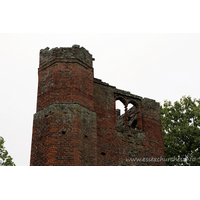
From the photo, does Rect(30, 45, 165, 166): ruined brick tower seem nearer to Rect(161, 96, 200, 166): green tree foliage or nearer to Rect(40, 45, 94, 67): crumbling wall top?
Rect(40, 45, 94, 67): crumbling wall top

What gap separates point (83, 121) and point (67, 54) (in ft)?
9.35

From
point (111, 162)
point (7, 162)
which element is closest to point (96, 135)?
point (111, 162)

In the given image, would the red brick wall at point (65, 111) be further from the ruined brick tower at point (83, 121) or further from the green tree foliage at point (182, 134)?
the green tree foliage at point (182, 134)

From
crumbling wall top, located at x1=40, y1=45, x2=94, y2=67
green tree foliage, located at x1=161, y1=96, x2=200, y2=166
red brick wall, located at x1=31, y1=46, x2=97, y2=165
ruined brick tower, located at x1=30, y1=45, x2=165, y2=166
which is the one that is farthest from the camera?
green tree foliage, located at x1=161, y1=96, x2=200, y2=166

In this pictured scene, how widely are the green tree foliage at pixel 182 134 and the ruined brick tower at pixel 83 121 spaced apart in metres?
5.21

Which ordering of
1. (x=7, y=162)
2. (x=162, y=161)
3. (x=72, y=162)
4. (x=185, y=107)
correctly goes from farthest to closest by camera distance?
(x=185, y=107) → (x=7, y=162) → (x=162, y=161) → (x=72, y=162)

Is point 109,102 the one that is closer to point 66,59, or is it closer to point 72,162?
point 66,59

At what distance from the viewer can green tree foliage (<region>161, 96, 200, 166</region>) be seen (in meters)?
19.6

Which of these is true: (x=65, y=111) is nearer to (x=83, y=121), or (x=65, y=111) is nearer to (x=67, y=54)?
(x=83, y=121)

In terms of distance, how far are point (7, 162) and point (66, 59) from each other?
331 inches

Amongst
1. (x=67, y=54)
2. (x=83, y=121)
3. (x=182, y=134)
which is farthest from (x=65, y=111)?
(x=182, y=134)

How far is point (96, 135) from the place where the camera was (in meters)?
12.3

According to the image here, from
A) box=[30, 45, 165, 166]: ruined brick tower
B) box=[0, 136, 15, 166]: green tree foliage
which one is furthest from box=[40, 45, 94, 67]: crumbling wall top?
box=[0, 136, 15, 166]: green tree foliage

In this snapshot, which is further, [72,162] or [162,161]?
[162,161]
